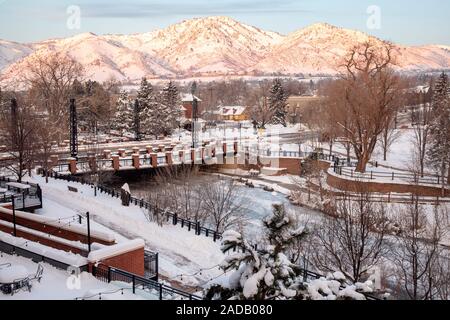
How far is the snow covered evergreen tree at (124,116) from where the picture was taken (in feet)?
160

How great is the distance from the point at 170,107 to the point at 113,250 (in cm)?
4330

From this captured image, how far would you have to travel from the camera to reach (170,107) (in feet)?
177

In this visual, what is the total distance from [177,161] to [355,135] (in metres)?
12.2

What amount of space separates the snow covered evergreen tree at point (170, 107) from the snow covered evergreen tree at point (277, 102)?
11767 mm

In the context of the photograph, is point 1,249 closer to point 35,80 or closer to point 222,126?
point 35,80

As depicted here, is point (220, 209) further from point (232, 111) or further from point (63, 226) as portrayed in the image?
point (232, 111)

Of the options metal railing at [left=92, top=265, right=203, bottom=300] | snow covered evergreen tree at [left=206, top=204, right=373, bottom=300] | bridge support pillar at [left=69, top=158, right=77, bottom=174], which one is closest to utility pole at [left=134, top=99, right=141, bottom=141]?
bridge support pillar at [left=69, top=158, right=77, bottom=174]

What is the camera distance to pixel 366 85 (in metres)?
27.9

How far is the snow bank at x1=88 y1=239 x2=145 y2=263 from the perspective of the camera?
10.9m

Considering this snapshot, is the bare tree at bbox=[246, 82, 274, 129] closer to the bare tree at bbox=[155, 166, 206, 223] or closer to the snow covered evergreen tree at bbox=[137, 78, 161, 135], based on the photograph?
the snow covered evergreen tree at bbox=[137, 78, 161, 135]

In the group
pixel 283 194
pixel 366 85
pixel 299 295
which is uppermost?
pixel 366 85

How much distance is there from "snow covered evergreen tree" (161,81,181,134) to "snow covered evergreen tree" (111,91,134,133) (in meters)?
3.57

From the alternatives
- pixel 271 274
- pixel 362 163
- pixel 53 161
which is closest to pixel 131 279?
pixel 271 274
